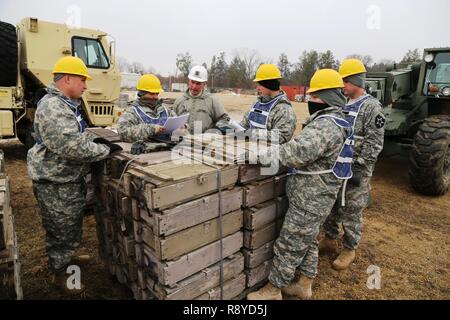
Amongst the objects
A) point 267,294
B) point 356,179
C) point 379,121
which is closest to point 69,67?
point 267,294

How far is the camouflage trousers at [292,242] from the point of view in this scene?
3.07 m

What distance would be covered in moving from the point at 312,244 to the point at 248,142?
1.27 metres

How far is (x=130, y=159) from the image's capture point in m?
3.01

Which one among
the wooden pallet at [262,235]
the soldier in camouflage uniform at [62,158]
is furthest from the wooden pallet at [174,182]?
the soldier in camouflage uniform at [62,158]

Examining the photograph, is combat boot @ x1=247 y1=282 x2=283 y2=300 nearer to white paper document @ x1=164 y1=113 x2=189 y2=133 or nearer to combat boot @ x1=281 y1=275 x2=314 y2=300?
combat boot @ x1=281 y1=275 x2=314 y2=300

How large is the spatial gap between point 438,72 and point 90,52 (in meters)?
8.33

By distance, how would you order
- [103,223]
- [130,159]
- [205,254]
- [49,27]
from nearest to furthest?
[205,254] → [130,159] → [103,223] → [49,27]

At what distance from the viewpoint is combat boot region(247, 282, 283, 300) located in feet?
10.5

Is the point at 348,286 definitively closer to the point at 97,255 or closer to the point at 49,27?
the point at 97,255

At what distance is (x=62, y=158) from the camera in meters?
3.09

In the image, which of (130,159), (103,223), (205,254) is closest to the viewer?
(205,254)

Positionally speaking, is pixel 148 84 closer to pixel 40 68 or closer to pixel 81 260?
pixel 81 260

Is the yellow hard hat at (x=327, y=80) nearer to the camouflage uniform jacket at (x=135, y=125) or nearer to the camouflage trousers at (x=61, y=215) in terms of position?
the camouflage uniform jacket at (x=135, y=125)
